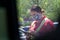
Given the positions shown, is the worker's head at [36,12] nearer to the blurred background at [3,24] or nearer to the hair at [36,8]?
the hair at [36,8]

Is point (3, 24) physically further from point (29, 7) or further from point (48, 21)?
point (48, 21)

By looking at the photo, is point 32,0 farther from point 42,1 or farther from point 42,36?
point 42,36

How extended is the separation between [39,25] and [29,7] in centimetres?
16

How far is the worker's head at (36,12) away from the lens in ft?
8.97

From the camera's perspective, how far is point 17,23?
2.70 metres

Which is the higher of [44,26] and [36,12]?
[36,12]

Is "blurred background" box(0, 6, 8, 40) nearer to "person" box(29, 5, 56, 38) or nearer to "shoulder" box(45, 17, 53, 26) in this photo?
"person" box(29, 5, 56, 38)

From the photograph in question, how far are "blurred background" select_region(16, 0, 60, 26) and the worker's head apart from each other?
1.2 inches

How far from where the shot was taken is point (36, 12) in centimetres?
276

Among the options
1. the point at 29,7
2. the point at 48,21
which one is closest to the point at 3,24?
the point at 29,7

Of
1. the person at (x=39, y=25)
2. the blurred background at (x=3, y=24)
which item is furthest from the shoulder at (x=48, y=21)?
the blurred background at (x=3, y=24)

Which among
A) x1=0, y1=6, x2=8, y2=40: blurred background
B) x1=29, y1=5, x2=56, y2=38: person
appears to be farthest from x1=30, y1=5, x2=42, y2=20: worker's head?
x1=0, y1=6, x2=8, y2=40: blurred background

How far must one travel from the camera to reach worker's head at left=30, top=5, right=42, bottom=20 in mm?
2734

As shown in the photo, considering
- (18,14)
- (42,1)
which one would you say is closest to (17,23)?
(18,14)
